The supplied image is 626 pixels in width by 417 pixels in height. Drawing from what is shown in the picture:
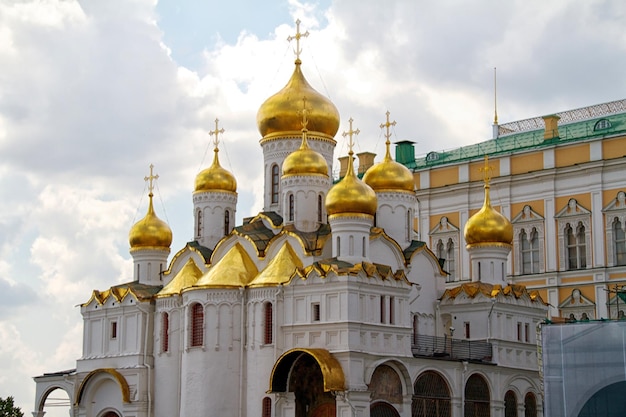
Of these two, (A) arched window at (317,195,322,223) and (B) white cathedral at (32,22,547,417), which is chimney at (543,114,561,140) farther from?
(A) arched window at (317,195,322,223)

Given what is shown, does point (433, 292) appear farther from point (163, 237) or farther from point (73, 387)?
point (73, 387)

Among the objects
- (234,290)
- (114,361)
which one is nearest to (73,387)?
(114,361)

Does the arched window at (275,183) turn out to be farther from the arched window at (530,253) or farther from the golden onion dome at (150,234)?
the arched window at (530,253)

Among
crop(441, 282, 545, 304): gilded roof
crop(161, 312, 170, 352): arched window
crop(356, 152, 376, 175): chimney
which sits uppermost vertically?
crop(356, 152, 376, 175): chimney

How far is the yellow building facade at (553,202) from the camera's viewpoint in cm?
4353

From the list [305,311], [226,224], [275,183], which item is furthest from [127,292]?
[305,311]

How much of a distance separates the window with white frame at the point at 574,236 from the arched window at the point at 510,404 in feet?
26.3

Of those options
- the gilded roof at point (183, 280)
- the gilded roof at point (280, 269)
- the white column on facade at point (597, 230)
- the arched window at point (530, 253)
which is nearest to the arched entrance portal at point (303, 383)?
the gilded roof at point (280, 269)

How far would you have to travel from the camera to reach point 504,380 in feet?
122

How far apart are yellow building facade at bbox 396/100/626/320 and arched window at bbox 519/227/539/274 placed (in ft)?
0.12

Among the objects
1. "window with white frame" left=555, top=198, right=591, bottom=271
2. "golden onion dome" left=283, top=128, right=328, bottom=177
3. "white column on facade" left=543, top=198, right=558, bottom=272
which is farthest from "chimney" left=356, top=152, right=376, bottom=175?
"golden onion dome" left=283, top=128, right=328, bottom=177

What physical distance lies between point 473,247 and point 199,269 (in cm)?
888

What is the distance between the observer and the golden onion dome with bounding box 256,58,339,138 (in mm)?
39188

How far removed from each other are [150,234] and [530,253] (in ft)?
48.5
